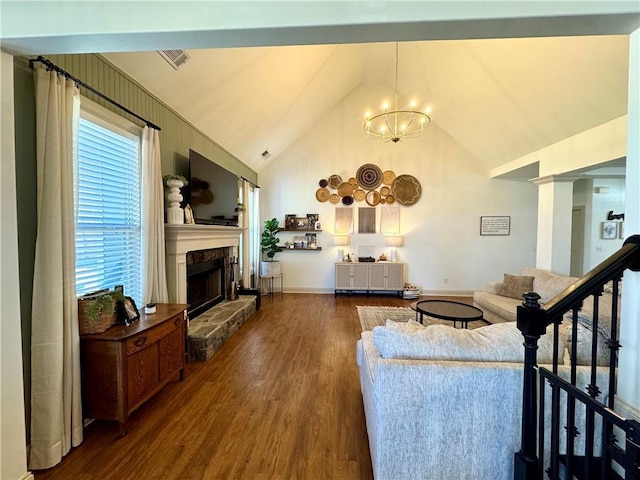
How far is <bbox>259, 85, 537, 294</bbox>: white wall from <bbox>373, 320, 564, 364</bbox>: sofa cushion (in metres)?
4.82

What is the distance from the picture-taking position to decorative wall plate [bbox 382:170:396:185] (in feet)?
20.7

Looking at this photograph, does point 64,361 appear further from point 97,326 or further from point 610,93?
point 610,93

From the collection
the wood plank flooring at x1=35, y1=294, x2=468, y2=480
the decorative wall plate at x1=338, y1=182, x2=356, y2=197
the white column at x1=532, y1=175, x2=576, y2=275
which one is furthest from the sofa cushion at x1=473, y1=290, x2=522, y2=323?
the decorative wall plate at x1=338, y1=182, x2=356, y2=197

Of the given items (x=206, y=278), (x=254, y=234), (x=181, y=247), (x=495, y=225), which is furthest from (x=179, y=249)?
(x=495, y=225)

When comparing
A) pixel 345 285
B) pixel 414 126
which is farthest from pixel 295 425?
pixel 414 126

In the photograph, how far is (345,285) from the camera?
6.16 metres

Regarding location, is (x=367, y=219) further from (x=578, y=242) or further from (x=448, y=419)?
(x=448, y=419)

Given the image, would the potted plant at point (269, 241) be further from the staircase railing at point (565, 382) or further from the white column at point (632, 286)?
the white column at point (632, 286)

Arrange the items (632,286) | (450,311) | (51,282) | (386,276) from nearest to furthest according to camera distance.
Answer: (632,286) → (51,282) → (450,311) → (386,276)

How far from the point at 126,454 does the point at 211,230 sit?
2564 millimetres

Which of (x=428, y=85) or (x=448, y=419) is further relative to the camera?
(x=428, y=85)

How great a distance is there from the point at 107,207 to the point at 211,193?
1537mm

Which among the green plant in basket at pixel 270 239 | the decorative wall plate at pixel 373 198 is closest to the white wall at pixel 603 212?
the decorative wall plate at pixel 373 198

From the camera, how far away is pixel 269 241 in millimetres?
6172
